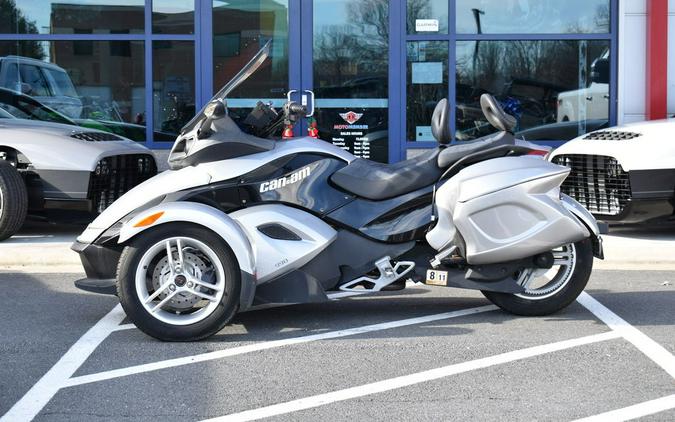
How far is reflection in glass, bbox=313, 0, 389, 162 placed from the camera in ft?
39.2

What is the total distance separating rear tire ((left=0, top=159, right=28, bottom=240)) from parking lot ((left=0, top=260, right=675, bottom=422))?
2.09 m

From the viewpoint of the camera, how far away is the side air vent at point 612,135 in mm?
9297

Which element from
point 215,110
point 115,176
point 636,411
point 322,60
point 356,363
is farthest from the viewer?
point 322,60

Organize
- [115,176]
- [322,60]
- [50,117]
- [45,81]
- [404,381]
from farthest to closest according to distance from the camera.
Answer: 1. [322,60]
2. [45,81]
3. [50,117]
4. [115,176]
5. [404,381]

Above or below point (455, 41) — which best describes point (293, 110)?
below

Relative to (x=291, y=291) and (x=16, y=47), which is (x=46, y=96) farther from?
(x=291, y=291)

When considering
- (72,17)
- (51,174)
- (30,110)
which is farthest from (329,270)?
(72,17)

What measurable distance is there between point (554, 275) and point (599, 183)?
3.50m

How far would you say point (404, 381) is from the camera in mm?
4707

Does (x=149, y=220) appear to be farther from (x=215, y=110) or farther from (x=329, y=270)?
(x=329, y=270)

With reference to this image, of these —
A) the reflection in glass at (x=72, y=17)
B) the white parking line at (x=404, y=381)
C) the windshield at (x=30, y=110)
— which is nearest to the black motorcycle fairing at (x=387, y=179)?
the white parking line at (x=404, y=381)

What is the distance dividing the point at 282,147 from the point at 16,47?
732 cm

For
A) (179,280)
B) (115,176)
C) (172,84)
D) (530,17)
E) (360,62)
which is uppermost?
(530,17)

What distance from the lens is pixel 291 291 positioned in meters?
5.59
